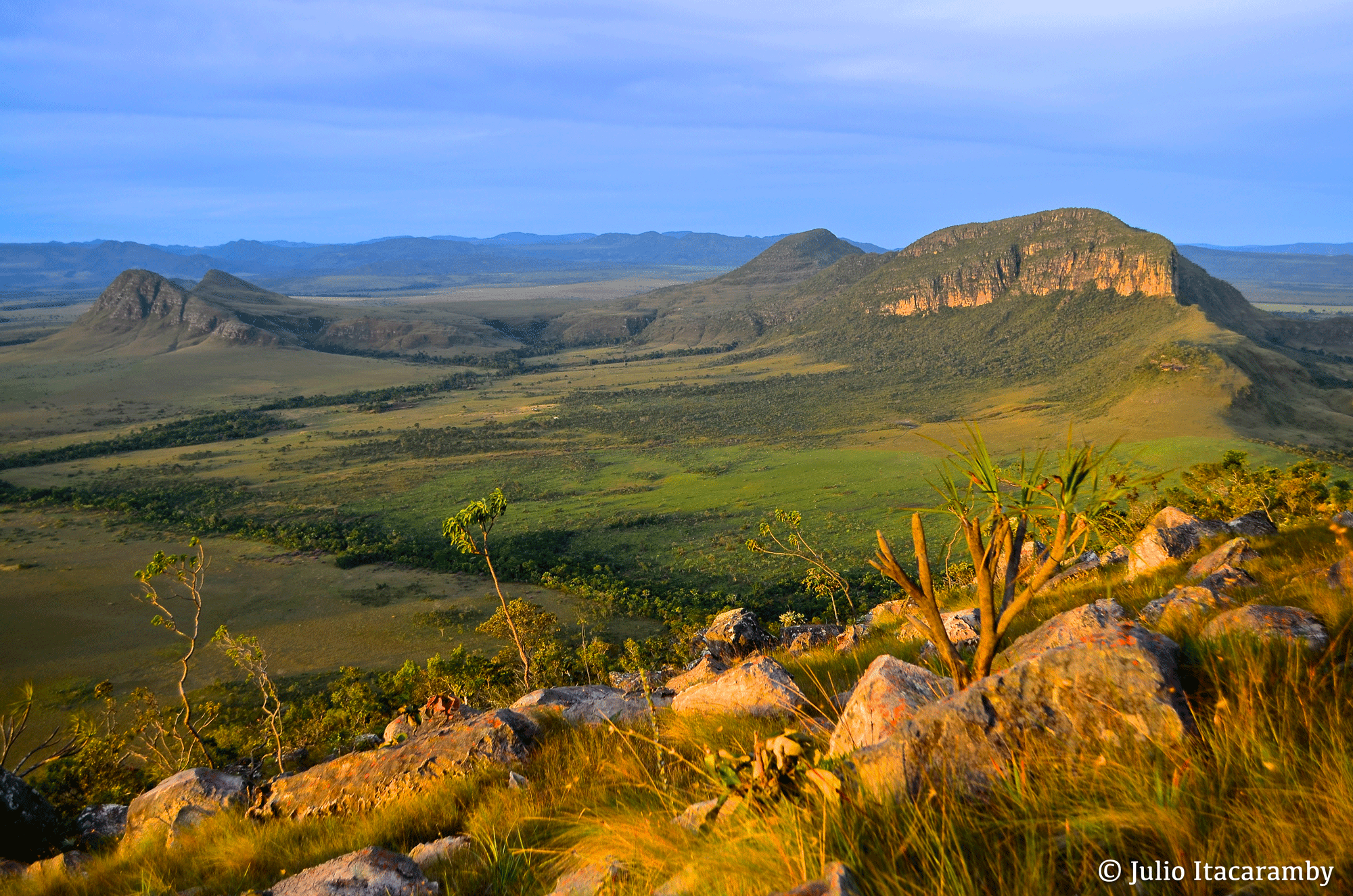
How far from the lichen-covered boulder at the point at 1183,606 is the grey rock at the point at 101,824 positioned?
1198 cm

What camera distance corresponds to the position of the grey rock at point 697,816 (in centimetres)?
343

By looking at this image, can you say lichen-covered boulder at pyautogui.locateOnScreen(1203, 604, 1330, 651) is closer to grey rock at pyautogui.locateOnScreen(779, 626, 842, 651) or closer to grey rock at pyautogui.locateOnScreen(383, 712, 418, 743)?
grey rock at pyautogui.locateOnScreen(383, 712, 418, 743)

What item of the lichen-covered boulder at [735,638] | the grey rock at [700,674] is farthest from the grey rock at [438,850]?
the lichen-covered boulder at [735,638]

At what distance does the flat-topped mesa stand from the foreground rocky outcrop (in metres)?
140

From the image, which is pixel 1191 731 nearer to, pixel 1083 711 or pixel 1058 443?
pixel 1083 711

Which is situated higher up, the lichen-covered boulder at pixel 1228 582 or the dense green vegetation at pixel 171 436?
the lichen-covered boulder at pixel 1228 582

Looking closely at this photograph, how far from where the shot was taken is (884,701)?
14.5ft

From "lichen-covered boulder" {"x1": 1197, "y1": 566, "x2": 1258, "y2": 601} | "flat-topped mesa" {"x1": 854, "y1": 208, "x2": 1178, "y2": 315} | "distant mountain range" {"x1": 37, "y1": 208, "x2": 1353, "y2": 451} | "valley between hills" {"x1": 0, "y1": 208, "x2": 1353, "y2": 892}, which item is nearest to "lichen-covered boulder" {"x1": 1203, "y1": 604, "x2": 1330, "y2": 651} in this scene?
"valley between hills" {"x1": 0, "y1": 208, "x2": 1353, "y2": 892}

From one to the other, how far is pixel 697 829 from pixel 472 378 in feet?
465

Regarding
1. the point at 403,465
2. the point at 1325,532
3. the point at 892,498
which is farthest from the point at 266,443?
the point at 1325,532

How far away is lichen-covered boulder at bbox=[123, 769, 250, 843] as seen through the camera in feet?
27.0

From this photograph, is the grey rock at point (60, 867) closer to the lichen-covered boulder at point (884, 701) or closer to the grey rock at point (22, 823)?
the grey rock at point (22, 823)

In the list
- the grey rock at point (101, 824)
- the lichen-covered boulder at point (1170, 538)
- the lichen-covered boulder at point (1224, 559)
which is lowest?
the grey rock at point (101, 824)

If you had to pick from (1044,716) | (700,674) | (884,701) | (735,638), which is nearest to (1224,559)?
(884,701)
